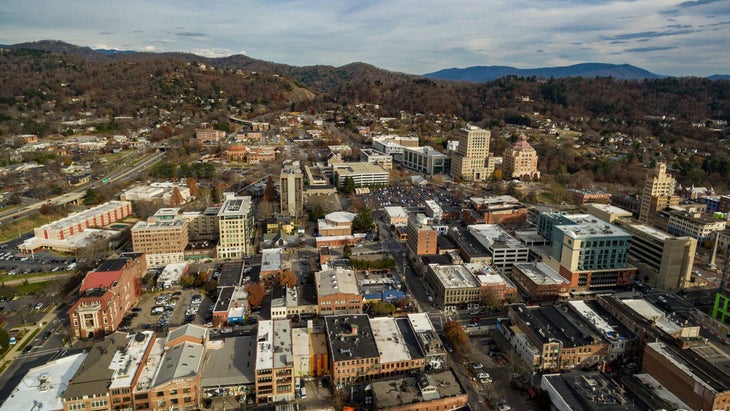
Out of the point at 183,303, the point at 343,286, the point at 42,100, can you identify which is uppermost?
the point at 42,100

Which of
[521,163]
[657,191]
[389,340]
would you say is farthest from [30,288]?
[521,163]

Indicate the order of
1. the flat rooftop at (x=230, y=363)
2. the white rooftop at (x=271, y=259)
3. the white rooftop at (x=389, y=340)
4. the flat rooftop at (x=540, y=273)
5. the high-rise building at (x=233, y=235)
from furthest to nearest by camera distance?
the high-rise building at (x=233, y=235) → the white rooftop at (x=271, y=259) → the flat rooftop at (x=540, y=273) → the white rooftop at (x=389, y=340) → the flat rooftop at (x=230, y=363)

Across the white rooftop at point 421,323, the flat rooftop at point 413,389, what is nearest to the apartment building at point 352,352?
the flat rooftop at point 413,389

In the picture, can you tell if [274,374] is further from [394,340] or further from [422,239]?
[422,239]

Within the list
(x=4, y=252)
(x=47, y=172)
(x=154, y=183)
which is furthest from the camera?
(x=47, y=172)

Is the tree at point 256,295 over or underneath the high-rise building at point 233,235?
underneath

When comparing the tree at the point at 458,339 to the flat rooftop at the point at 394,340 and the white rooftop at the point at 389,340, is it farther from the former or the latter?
the white rooftop at the point at 389,340

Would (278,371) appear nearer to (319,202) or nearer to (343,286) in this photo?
(343,286)

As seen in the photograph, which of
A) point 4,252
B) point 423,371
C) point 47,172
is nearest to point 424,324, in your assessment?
point 423,371

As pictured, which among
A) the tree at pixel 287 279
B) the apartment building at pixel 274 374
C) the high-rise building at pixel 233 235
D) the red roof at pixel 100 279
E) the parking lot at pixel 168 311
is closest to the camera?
the apartment building at pixel 274 374
